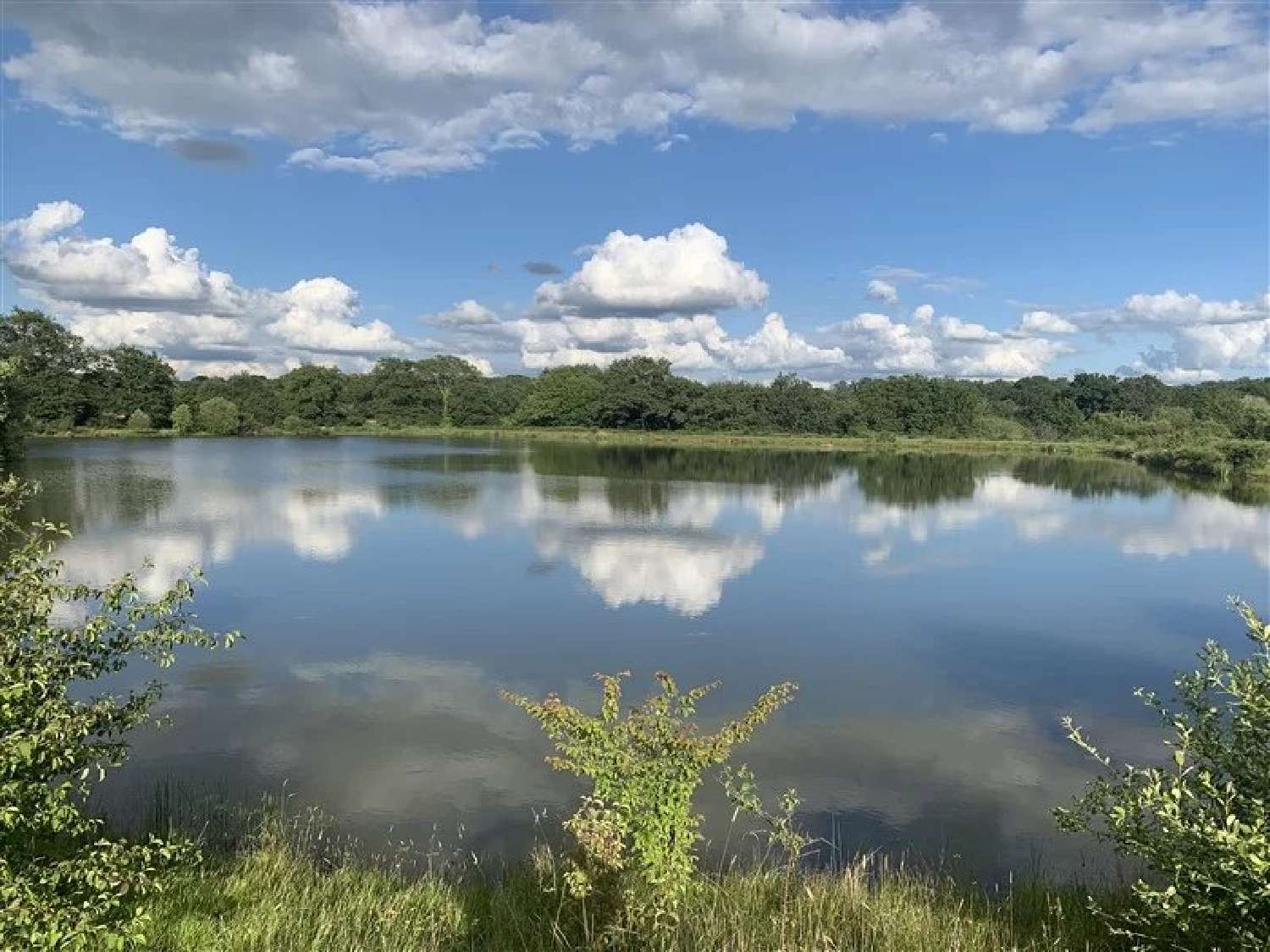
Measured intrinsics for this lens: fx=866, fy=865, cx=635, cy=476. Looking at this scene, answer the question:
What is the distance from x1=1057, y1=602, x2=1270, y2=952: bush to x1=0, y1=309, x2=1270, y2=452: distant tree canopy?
80.0 m

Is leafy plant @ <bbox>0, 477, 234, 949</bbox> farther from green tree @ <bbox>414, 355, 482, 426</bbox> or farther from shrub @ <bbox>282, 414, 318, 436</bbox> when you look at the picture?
green tree @ <bbox>414, 355, 482, 426</bbox>

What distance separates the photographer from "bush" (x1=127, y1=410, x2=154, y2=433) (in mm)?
83500

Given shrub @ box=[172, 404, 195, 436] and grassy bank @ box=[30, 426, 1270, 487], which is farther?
shrub @ box=[172, 404, 195, 436]

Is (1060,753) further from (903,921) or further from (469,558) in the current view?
(469,558)

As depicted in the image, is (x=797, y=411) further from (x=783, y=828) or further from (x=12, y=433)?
(x=783, y=828)

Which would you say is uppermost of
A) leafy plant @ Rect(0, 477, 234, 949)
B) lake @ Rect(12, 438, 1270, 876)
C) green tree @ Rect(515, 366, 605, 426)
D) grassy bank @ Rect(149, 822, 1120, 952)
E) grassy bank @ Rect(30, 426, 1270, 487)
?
green tree @ Rect(515, 366, 605, 426)

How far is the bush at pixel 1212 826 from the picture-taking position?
13.0ft

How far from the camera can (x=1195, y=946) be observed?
4488mm

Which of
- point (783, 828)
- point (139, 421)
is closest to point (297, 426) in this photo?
point (139, 421)

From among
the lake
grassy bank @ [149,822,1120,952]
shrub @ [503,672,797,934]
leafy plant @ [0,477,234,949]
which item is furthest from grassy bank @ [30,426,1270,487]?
leafy plant @ [0,477,234,949]

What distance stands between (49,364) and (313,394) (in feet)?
109

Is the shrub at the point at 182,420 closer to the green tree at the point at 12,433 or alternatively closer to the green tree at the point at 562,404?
the green tree at the point at 562,404

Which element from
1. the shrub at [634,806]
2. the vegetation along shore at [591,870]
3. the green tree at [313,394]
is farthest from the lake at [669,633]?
the green tree at [313,394]

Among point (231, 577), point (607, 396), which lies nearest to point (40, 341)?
point (607, 396)
